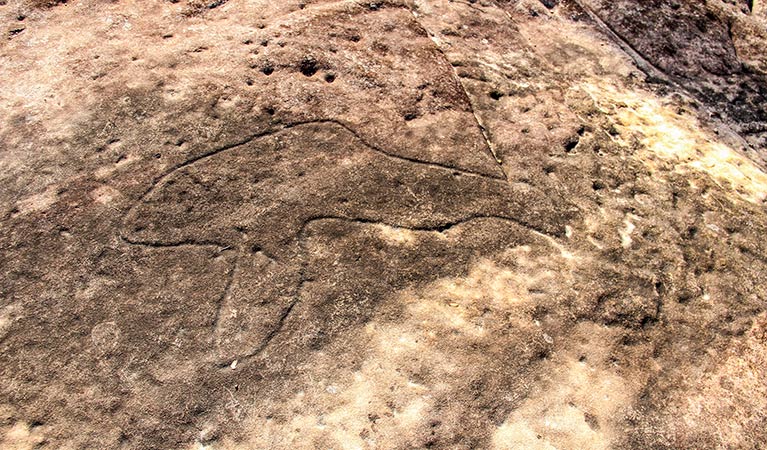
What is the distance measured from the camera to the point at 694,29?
12.4ft

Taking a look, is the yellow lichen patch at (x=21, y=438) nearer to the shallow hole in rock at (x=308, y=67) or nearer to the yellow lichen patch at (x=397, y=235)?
the yellow lichen patch at (x=397, y=235)

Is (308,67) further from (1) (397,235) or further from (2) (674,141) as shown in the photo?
(2) (674,141)

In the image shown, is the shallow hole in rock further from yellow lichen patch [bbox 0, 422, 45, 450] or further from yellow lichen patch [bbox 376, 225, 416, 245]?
yellow lichen patch [bbox 0, 422, 45, 450]

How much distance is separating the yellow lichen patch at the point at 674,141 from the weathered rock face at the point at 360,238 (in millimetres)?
15

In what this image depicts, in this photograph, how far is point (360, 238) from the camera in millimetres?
2533

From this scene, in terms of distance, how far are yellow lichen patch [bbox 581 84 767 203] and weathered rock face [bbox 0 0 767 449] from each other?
0.05 feet

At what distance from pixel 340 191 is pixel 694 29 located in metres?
2.37

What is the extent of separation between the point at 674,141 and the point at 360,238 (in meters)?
1.59

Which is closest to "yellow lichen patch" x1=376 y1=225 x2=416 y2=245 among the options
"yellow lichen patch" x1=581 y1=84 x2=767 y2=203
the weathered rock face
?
the weathered rock face

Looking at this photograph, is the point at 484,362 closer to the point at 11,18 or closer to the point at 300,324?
the point at 300,324

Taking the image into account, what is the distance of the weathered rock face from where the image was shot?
86.8 inches

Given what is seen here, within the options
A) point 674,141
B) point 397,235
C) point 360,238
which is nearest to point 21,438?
point 360,238

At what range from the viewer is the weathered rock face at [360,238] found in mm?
2205

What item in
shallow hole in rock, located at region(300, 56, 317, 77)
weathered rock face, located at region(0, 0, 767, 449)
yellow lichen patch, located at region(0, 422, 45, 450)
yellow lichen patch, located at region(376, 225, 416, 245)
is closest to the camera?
yellow lichen patch, located at region(0, 422, 45, 450)
